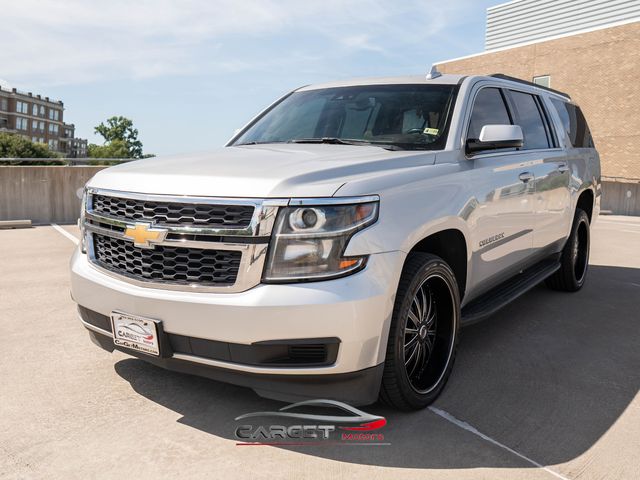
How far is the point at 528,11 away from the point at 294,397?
60382 millimetres

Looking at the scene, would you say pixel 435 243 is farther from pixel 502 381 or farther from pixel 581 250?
pixel 581 250

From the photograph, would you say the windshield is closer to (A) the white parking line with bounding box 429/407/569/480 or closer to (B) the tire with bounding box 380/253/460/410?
(B) the tire with bounding box 380/253/460/410

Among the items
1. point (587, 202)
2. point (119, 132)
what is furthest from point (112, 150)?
point (587, 202)

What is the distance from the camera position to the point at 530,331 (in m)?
4.71

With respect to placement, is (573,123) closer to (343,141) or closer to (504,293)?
(504,293)

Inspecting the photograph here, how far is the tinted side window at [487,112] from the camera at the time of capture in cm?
401

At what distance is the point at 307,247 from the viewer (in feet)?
8.54

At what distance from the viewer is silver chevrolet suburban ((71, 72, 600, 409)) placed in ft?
8.54

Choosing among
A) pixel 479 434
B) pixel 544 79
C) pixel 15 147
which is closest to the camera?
pixel 479 434

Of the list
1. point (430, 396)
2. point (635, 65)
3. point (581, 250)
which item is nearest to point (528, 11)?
point (635, 65)

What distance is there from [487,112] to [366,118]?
87 cm

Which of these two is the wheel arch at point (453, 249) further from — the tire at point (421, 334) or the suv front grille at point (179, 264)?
the suv front grille at point (179, 264)

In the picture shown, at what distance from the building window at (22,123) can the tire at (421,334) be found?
381ft

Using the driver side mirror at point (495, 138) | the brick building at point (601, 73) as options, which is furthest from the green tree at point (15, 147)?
the driver side mirror at point (495, 138)
